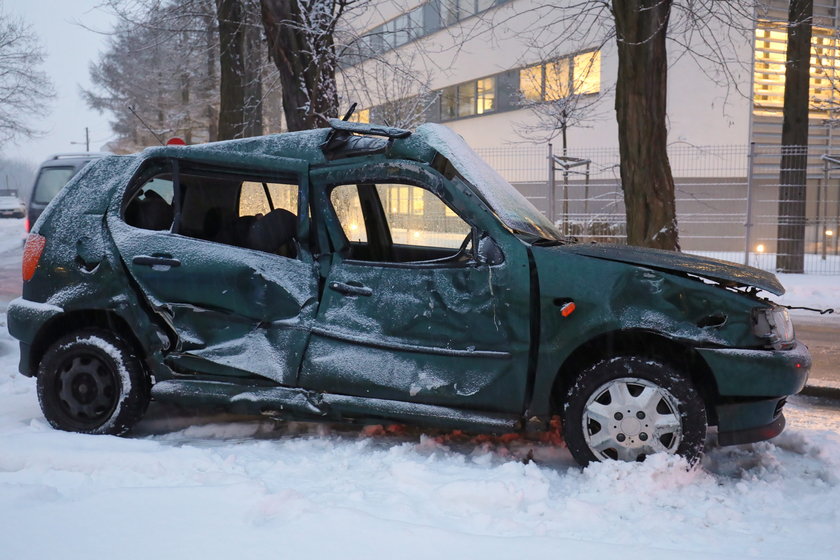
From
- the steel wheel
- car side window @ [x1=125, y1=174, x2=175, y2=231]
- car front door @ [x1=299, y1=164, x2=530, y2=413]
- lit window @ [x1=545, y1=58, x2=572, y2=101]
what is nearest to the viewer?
car front door @ [x1=299, y1=164, x2=530, y2=413]

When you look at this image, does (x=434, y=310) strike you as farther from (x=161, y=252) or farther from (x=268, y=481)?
(x=161, y=252)

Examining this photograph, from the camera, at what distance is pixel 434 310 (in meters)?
4.39

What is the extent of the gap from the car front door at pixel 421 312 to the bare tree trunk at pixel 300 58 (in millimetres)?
6198

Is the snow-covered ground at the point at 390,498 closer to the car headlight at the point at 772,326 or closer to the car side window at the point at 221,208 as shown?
the car headlight at the point at 772,326

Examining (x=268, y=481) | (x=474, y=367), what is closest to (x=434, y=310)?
(x=474, y=367)

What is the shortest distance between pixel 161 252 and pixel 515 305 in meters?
2.18

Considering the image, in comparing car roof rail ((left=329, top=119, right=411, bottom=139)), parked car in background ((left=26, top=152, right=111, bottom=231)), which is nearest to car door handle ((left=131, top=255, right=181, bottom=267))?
→ car roof rail ((left=329, top=119, right=411, bottom=139))

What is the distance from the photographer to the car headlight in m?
4.13

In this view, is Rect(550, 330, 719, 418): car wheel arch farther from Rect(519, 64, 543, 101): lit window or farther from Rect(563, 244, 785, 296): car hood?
Rect(519, 64, 543, 101): lit window

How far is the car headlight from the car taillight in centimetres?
426

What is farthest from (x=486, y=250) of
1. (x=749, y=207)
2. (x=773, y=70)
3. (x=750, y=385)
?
(x=773, y=70)

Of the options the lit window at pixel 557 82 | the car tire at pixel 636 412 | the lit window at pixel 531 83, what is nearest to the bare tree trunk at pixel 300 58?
the car tire at pixel 636 412

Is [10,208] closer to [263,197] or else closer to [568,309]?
[263,197]

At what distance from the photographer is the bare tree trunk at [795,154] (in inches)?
617
